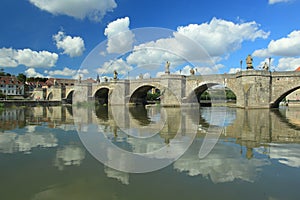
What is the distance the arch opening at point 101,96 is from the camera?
56.2m

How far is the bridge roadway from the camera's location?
28.9 meters

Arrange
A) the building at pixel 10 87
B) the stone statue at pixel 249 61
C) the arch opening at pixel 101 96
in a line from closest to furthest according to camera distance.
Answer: the stone statue at pixel 249 61 < the arch opening at pixel 101 96 < the building at pixel 10 87

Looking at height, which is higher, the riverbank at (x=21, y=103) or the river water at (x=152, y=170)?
the riverbank at (x=21, y=103)

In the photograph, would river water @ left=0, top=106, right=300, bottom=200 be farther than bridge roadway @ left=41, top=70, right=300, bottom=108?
No

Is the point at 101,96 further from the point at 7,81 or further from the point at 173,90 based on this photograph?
the point at 7,81

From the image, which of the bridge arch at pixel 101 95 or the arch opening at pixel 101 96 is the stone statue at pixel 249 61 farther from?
the arch opening at pixel 101 96

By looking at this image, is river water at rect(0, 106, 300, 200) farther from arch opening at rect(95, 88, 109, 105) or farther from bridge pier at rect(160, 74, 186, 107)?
arch opening at rect(95, 88, 109, 105)

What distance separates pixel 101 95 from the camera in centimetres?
6097

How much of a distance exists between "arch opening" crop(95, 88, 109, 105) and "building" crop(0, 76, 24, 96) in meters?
35.1

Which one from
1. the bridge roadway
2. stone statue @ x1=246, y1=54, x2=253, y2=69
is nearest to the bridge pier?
the bridge roadway

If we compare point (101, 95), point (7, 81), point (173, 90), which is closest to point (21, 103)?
point (101, 95)

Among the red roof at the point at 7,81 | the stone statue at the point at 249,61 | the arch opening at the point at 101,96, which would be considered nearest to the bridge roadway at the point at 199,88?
Answer: the arch opening at the point at 101,96

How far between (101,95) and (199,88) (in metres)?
31.2

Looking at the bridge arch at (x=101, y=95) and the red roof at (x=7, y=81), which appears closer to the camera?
the bridge arch at (x=101, y=95)
